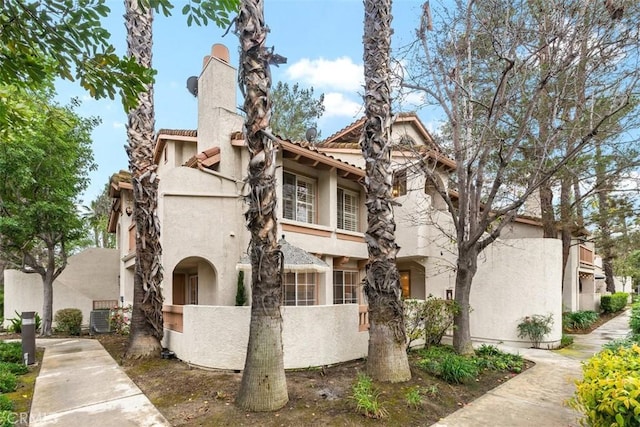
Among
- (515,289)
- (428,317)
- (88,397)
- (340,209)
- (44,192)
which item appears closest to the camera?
(88,397)

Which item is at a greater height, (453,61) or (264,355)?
(453,61)

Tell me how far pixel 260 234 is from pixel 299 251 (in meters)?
5.38

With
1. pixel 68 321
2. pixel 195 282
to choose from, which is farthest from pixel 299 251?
pixel 68 321

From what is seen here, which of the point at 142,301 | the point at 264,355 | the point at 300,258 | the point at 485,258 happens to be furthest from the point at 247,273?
the point at 485,258

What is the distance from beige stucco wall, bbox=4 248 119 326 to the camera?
707 inches

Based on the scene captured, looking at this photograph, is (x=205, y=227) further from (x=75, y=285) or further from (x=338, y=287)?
(x=75, y=285)

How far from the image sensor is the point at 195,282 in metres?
15.8

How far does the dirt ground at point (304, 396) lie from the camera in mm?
6152

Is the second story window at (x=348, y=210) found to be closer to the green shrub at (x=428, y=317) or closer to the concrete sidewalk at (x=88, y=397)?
the green shrub at (x=428, y=317)

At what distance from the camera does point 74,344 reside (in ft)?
44.9

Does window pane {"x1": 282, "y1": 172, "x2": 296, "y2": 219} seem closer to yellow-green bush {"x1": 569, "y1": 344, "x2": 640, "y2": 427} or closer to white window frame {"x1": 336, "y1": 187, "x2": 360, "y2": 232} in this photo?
white window frame {"x1": 336, "y1": 187, "x2": 360, "y2": 232}

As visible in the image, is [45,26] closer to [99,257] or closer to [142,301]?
[142,301]

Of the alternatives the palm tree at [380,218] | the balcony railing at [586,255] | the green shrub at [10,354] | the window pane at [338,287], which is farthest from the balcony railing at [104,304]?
the balcony railing at [586,255]

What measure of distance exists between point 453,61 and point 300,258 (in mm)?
7746
